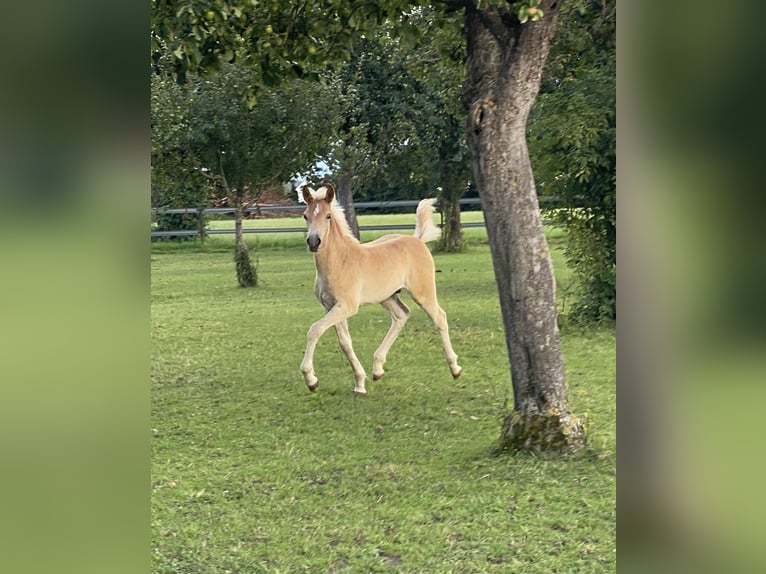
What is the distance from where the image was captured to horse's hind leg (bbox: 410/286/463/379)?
499 centimetres

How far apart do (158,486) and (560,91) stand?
5.39m

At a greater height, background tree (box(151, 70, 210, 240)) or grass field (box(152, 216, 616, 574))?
Result: background tree (box(151, 70, 210, 240))

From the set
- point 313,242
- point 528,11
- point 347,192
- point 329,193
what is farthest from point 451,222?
point 528,11

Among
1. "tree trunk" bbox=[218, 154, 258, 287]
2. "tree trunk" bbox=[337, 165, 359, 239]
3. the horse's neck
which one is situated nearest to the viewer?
the horse's neck

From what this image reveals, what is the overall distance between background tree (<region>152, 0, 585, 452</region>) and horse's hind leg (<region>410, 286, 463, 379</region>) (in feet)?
5.06

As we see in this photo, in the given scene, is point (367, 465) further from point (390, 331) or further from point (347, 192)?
point (347, 192)

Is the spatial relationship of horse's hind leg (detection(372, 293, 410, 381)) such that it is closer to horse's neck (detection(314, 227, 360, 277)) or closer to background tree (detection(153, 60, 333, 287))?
horse's neck (detection(314, 227, 360, 277))

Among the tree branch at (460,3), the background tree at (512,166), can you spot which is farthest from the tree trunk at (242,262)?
the tree branch at (460,3)

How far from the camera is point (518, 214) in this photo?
10.7 ft

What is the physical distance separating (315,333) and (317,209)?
83 centimetres

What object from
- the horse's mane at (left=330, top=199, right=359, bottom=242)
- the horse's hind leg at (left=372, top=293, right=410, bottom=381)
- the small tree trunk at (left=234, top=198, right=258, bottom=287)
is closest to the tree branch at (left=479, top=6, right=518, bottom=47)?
the horse's mane at (left=330, top=199, right=359, bottom=242)
